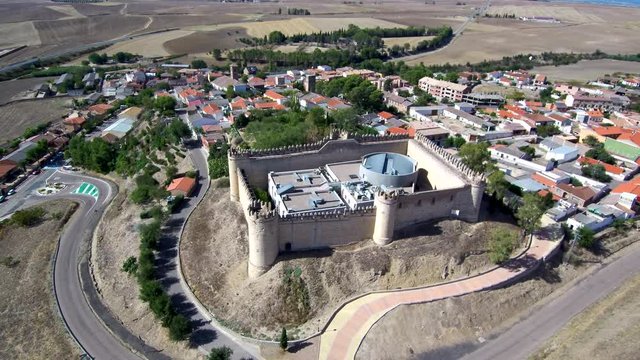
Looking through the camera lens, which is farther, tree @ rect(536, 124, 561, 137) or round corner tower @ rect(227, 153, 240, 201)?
tree @ rect(536, 124, 561, 137)

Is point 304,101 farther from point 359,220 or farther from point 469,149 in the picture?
point 359,220

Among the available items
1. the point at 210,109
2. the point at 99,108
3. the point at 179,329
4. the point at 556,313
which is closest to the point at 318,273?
the point at 179,329

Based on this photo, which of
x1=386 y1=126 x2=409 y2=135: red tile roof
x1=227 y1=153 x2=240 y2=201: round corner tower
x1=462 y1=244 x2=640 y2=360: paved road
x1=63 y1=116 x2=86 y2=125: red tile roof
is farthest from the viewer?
x1=63 y1=116 x2=86 y2=125: red tile roof

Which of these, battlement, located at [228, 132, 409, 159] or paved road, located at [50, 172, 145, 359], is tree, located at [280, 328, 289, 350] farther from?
battlement, located at [228, 132, 409, 159]

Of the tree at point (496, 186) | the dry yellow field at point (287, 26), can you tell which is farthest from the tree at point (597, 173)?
the dry yellow field at point (287, 26)

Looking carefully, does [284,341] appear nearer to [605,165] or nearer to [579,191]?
[579,191]

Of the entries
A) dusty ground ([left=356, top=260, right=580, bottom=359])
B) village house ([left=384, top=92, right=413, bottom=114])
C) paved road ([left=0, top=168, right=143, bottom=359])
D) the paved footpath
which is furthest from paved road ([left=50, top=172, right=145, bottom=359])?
village house ([left=384, top=92, right=413, bottom=114])

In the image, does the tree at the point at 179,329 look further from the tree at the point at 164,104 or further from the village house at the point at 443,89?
the village house at the point at 443,89
